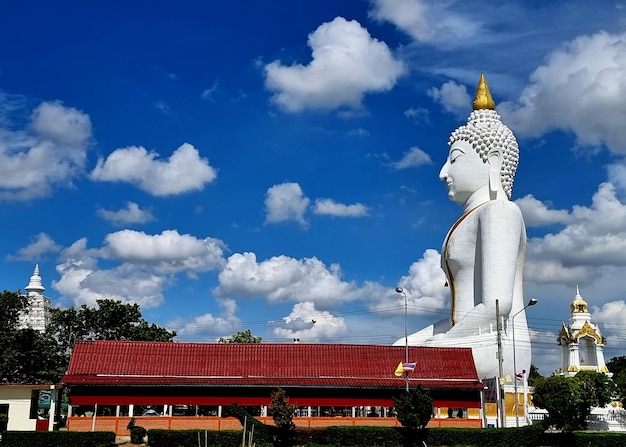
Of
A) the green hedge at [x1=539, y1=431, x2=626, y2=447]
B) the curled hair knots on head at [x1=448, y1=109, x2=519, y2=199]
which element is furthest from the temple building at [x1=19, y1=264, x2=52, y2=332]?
the green hedge at [x1=539, y1=431, x2=626, y2=447]

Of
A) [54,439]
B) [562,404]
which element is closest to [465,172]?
[562,404]

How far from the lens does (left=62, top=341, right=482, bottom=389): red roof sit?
39.3 m

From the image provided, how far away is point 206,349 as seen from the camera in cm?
4191

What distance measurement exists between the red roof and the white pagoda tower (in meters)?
28.6

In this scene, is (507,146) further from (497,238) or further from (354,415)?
(354,415)

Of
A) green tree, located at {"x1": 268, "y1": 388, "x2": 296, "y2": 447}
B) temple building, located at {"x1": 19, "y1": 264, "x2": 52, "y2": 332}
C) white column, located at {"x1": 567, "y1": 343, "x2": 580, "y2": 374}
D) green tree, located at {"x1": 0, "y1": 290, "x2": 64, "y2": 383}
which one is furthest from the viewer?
temple building, located at {"x1": 19, "y1": 264, "x2": 52, "y2": 332}

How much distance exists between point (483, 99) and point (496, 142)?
4717 millimetres

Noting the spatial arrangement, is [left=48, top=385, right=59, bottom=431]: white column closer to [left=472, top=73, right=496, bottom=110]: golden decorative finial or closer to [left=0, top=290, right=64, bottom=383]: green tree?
[left=0, top=290, right=64, bottom=383]: green tree

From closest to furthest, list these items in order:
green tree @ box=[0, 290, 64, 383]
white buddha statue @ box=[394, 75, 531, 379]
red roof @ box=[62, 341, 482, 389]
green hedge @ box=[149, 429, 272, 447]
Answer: green hedge @ box=[149, 429, 272, 447], red roof @ box=[62, 341, 482, 389], white buddha statue @ box=[394, 75, 531, 379], green tree @ box=[0, 290, 64, 383]

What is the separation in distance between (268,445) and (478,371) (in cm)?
2063

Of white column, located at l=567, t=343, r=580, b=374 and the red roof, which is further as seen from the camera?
white column, located at l=567, t=343, r=580, b=374

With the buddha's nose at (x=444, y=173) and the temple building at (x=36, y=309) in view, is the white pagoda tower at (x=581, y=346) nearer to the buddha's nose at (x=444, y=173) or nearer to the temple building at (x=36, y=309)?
the buddha's nose at (x=444, y=173)

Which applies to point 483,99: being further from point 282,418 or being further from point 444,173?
point 282,418

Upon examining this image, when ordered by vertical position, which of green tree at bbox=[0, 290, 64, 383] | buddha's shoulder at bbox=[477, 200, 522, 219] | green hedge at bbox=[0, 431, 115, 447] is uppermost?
buddha's shoulder at bbox=[477, 200, 522, 219]
